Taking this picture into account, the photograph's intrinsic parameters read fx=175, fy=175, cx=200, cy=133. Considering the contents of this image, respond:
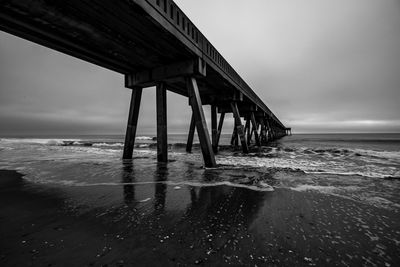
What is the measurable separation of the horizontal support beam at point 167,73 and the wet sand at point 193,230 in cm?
507

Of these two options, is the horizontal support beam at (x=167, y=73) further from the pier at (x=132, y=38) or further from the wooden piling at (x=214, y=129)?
the wooden piling at (x=214, y=129)

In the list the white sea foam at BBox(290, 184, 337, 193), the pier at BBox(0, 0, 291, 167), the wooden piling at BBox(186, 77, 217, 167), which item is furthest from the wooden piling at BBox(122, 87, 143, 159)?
the white sea foam at BBox(290, 184, 337, 193)

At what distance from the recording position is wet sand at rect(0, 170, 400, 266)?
163cm

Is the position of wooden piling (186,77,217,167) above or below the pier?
below

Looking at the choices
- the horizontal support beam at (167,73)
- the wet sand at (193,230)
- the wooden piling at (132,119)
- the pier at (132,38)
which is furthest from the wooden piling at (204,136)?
the wooden piling at (132,119)

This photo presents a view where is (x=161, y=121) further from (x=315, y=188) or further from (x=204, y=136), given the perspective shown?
(x=315, y=188)

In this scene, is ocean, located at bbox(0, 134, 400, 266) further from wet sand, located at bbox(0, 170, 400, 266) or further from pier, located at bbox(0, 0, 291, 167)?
pier, located at bbox(0, 0, 291, 167)

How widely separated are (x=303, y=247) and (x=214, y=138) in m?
12.1

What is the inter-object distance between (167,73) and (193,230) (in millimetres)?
6696

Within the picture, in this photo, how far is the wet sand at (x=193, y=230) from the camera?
64.1 inches

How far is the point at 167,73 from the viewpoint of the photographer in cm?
753

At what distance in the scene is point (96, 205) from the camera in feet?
9.72

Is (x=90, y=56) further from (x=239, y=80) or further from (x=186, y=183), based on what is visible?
(x=239, y=80)

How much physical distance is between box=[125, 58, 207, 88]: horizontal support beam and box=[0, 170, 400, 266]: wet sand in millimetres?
5069
